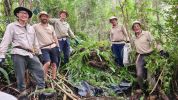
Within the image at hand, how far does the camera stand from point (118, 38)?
898cm

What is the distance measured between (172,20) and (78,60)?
2.69m

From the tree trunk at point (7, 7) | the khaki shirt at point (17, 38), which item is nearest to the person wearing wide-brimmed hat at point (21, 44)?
the khaki shirt at point (17, 38)

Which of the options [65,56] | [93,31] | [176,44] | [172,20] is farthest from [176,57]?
[93,31]

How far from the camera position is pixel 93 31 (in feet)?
55.5

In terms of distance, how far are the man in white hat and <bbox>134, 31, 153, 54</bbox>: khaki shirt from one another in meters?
1.31

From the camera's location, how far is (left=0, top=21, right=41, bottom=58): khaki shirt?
582 centimetres

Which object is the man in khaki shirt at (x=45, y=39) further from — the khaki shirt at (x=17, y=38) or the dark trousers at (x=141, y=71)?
the dark trousers at (x=141, y=71)

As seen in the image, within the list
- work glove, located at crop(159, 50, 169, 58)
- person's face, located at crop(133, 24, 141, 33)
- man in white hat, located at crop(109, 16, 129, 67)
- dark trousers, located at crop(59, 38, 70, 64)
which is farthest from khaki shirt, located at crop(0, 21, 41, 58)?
man in white hat, located at crop(109, 16, 129, 67)

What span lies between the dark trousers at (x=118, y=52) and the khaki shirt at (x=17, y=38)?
3466 millimetres

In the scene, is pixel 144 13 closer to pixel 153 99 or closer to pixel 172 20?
pixel 172 20

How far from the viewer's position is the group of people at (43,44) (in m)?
5.97

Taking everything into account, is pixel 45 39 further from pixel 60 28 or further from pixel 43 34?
pixel 60 28

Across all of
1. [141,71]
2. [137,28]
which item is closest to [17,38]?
[137,28]

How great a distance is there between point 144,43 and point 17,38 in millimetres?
3004
